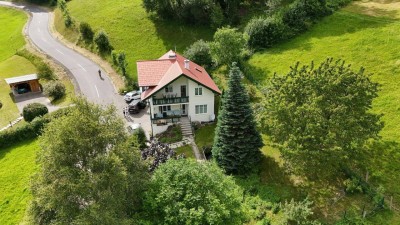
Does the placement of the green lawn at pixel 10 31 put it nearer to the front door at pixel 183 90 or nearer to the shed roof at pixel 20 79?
the shed roof at pixel 20 79

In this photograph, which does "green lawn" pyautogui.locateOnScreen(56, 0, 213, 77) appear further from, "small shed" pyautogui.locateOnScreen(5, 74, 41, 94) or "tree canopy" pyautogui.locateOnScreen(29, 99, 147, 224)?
"tree canopy" pyautogui.locateOnScreen(29, 99, 147, 224)

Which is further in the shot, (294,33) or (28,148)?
(294,33)

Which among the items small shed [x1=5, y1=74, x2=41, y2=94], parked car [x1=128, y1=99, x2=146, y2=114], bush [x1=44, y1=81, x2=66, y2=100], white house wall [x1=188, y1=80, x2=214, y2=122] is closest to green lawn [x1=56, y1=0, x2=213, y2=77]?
bush [x1=44, y1=81, x2=66, y2=100]

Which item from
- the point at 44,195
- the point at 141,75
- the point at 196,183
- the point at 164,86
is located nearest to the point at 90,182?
the point at 44,195

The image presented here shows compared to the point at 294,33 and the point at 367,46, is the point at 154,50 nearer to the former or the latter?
the point at 294,33

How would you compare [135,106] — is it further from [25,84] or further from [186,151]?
[25,84]

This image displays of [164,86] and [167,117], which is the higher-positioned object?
[164,86]
